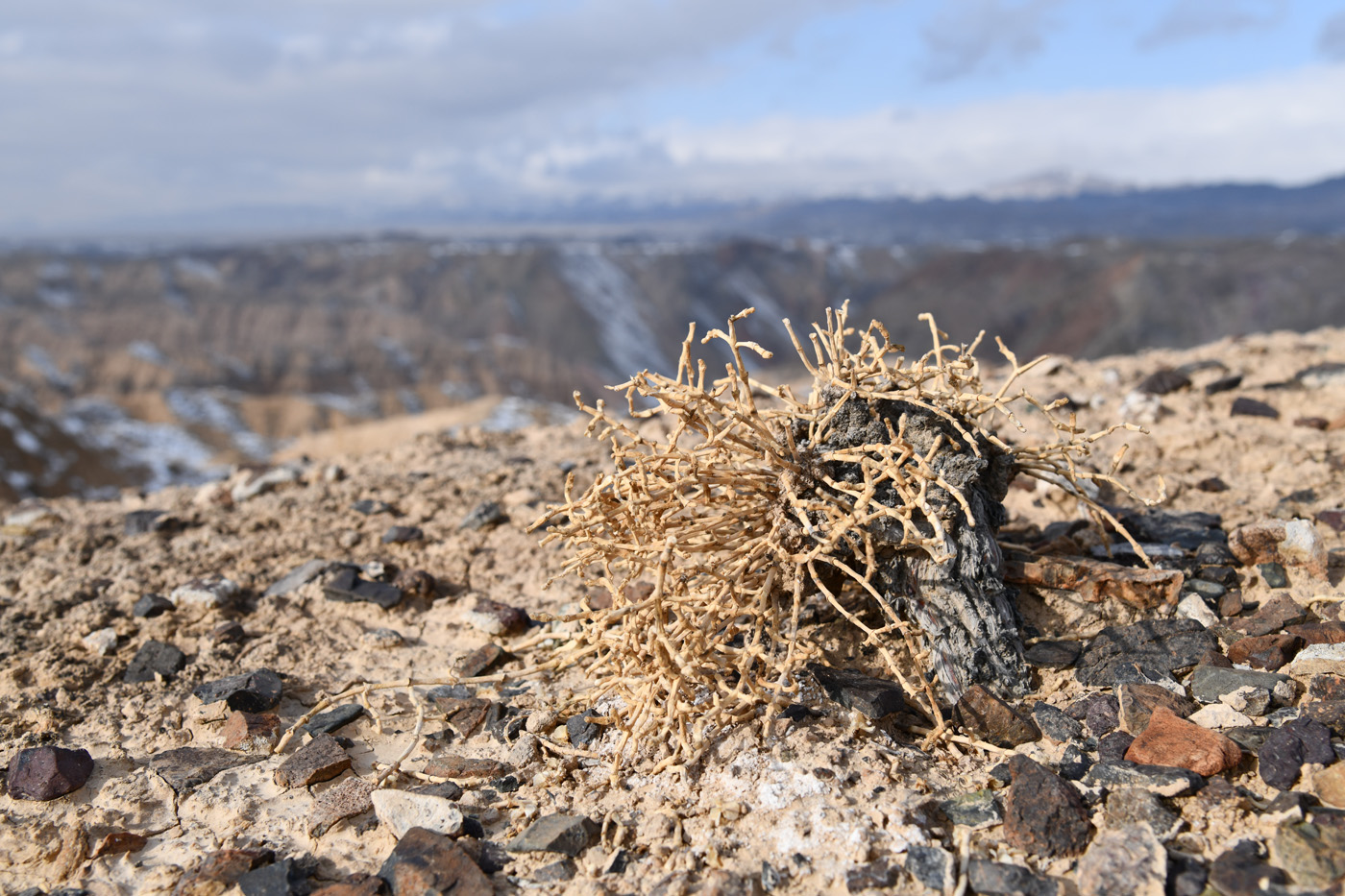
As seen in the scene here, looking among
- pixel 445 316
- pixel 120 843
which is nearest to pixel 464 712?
pixel 120 843

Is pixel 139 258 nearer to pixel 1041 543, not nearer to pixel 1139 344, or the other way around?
pixel 1139 344

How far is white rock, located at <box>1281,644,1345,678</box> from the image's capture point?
244 centimetres

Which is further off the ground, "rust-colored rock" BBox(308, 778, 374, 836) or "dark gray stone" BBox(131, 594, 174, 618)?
"dark gray stone" BBox(131, 594, 174, 618)

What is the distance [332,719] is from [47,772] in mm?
776

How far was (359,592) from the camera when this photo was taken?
3615mm

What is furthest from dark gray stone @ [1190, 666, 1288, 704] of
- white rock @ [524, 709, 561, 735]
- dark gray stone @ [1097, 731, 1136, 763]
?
white rock @ [524, 709, 561, 735]

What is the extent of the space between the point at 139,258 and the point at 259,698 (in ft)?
349

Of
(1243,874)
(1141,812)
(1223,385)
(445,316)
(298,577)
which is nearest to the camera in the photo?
(1243,874)

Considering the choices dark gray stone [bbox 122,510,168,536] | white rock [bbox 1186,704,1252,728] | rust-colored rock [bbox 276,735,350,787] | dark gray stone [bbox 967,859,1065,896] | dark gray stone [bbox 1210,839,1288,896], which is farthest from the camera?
dark gray stone [bbox 122,510,168,536]

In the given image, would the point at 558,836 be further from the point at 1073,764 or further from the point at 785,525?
the point at 1073,764

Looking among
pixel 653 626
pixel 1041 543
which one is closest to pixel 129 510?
pixel 653 626

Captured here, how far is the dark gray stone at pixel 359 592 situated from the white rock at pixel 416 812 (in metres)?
1.31

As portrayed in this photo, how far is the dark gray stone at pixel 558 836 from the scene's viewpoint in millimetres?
2131

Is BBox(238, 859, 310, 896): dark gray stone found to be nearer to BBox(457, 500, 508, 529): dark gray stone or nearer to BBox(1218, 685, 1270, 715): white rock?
BBox(457, 500, 508, 529): dark gray stone
